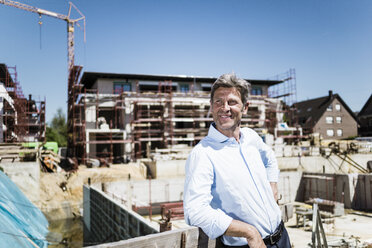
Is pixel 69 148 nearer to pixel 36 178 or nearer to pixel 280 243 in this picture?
pixel 36 178

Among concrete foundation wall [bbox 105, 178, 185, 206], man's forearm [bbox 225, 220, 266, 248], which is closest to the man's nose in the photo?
man's forearm [bbox 225, 220, 266, 248]

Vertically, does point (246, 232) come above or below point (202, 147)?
below

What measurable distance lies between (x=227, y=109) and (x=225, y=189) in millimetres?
597

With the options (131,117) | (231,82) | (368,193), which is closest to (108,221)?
(231,82)

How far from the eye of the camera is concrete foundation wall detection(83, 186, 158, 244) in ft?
33.9

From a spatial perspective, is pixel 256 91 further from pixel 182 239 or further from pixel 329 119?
pixel 182 239

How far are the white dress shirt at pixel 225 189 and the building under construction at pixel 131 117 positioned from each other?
29.2 m

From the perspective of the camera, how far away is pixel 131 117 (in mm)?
33781

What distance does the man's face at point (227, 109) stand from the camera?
2209 millimetres

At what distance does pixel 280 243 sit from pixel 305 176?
930 inches

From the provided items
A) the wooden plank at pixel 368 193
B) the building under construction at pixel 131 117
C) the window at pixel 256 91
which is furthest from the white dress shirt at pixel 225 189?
the window at pixel 256 91

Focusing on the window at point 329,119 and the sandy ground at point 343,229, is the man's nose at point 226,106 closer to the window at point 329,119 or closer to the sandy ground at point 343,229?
the sandy ground at point 343,229

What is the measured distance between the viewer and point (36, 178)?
70.9ft

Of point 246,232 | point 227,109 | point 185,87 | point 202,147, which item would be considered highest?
point 185,87
